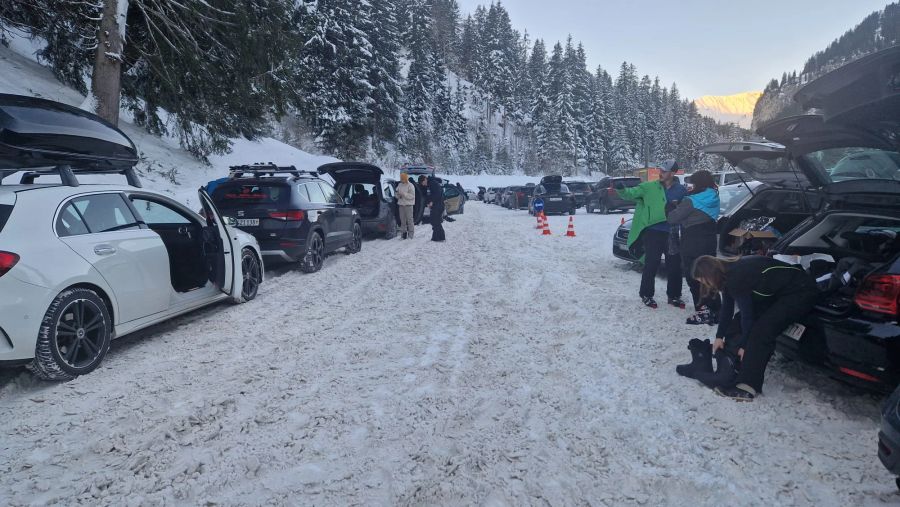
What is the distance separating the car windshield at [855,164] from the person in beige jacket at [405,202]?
32.4 feet

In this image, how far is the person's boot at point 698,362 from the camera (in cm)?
399

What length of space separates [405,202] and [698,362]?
10311 millimetres

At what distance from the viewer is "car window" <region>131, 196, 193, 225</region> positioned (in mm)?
5637

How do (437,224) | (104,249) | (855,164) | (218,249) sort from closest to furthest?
(104,249) → (855,164) → (218,249) → (437,224)

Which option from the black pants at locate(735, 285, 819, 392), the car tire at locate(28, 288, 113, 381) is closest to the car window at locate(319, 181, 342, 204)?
the car tire at locate(28, 288, 113, 381)

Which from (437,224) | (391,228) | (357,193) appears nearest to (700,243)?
(437,224)

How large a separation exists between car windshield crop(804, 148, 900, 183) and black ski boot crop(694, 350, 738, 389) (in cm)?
212

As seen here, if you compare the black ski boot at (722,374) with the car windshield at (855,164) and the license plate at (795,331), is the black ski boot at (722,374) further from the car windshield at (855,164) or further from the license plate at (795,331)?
the car windshield at (855,164)

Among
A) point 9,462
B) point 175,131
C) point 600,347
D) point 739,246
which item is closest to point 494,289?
point 600,347

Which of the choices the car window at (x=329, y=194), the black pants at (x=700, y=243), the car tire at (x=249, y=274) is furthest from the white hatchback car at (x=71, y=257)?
the black pants at (x=700, y=243)

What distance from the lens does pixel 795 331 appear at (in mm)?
3590

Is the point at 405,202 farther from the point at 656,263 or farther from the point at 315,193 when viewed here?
the point at 656,263

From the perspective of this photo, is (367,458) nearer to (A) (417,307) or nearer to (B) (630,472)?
(B) (630,472)

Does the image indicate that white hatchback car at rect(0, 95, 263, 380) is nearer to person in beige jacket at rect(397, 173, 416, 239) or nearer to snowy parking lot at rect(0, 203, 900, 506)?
snowy parking lot at rect(0, 203, 900, 506)
